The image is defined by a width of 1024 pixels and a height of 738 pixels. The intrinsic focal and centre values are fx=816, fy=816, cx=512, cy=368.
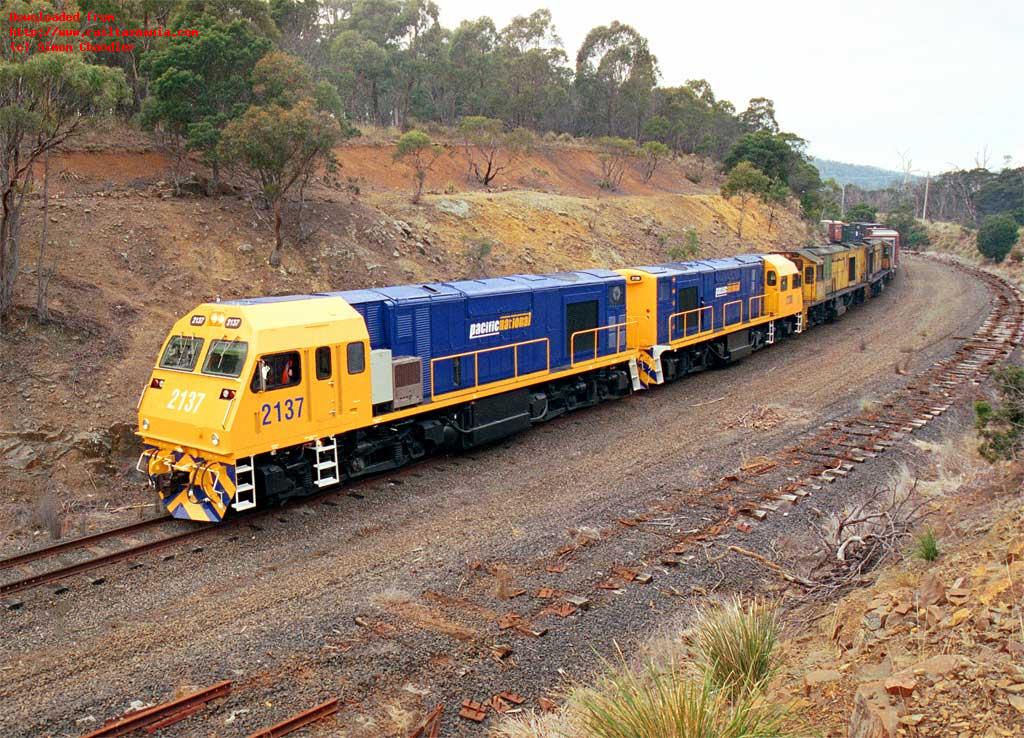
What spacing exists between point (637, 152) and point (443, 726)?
199 ft

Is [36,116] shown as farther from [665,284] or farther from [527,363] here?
[665,284]

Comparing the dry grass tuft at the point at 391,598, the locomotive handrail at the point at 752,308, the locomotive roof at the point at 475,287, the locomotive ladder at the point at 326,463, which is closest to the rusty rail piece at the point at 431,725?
the dry grass tuft at the point at 391,598

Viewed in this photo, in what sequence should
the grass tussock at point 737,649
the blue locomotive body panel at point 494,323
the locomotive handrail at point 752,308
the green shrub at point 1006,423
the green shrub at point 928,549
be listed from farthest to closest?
the locomotive handrail at point 752,308, the blue locomotive body panel at point 494,323, the green shrub at point 1006,423, the green shrub at point 928,549, the grass tussock at point 737,649

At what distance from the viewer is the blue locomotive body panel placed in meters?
15.9

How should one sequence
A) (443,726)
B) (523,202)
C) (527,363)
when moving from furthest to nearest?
(523,202) → (527,363) → (443,726)

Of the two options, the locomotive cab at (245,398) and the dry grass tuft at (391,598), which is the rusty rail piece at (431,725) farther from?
the locomotive cab at (245,398)

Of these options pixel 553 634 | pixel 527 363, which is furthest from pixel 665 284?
pixel 553 634

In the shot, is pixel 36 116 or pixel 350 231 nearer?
pixel 36 116

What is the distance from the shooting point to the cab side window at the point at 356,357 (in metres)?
14.4

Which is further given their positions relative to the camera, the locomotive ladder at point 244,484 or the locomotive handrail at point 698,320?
the locomotive handrail at point 698,320

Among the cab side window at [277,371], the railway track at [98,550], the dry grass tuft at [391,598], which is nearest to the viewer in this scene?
the dry grass tuft at [391,598]

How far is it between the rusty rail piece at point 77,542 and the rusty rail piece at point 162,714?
4874 mm

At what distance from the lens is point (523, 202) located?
4322 cm

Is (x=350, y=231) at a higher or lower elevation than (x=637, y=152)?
lower
